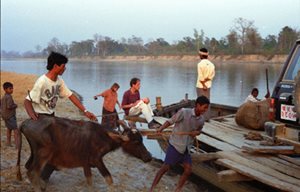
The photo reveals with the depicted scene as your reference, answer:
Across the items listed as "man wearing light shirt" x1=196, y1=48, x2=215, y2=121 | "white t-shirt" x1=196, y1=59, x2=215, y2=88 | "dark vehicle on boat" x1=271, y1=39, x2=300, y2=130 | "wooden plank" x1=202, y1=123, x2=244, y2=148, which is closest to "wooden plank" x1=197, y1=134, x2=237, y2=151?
"wooden plank" x1=202, y1=123, x2=244, y2=148

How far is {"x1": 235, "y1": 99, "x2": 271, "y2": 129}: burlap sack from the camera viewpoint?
324 inches

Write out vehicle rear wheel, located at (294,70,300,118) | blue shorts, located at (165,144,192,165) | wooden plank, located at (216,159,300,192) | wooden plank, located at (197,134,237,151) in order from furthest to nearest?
wooden plank, located at (197,134,237,151)
blue shorts, located at (165,144,192,165)
vehicle rear wheel, located at (294,70,300,118)
wooden plank, located at (216,159,300,192)

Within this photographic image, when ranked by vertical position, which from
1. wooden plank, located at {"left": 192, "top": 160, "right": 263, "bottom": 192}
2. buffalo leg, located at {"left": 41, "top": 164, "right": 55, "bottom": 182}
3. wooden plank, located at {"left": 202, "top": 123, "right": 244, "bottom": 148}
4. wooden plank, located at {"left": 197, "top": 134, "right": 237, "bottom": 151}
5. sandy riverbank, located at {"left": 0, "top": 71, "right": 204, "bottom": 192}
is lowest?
sandy riverbank, located at {"left": 0, "top": 71, "right": 204, "bottom": 192}

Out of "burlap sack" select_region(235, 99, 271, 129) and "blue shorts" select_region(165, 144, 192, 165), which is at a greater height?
"burlap sack" select_region(235, 99, 271, 129)

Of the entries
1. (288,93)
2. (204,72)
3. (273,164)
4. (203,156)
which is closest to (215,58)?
(204,72)

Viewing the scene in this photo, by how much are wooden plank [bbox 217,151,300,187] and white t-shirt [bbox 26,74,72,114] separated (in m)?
2.51

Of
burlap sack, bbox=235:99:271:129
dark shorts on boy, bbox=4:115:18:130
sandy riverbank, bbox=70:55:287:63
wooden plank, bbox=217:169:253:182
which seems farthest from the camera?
sandy riverbank, bbox=70:55:287:63

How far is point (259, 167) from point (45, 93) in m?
3.00

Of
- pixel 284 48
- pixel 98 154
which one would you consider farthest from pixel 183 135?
pixel 284 48

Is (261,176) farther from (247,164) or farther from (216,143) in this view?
(216,143)

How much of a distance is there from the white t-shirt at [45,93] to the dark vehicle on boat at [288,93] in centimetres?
299

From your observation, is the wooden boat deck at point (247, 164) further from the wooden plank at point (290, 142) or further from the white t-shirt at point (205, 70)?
the white t-shirt at point (205, 70)

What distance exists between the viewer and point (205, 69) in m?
9.37

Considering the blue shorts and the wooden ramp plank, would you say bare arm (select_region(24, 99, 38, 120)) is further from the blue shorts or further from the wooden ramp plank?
the wooden ramp plank
